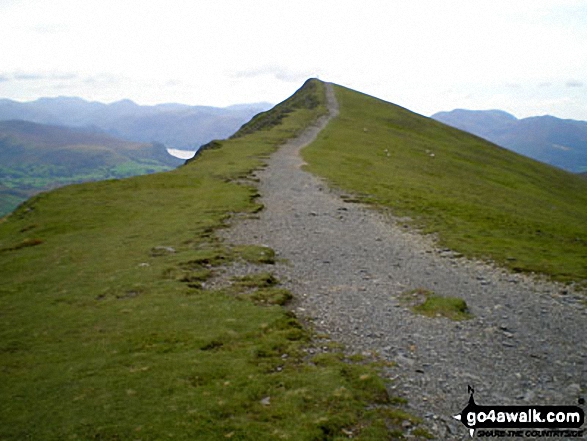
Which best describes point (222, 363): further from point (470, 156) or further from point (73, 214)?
point (470, 156)

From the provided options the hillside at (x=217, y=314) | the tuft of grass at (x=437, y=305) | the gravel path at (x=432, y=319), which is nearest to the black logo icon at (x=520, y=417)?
the gravel path at (x=432, y=319)

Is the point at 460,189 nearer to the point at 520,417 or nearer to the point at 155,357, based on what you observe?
the point at 520,417

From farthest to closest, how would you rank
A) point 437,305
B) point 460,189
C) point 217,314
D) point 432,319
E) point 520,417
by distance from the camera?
point 460,189 < point 437,305 < point 217,314 < point 432,319 < point 520,417

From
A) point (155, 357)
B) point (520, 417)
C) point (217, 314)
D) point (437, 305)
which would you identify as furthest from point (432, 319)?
point (155, 357)

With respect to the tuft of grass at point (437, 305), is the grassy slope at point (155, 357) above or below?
below

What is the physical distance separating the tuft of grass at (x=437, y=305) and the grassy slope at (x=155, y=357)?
572 centimetres

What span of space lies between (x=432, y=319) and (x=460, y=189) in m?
43.9

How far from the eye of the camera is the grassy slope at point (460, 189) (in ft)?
100

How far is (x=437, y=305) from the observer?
19625 mm

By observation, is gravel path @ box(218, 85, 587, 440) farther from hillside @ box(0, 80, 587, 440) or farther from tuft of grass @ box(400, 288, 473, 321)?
tuft of grass @ box(400, 288, 473, 321)

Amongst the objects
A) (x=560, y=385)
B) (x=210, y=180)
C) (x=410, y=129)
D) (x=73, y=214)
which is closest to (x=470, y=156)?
(x=410, y=129)

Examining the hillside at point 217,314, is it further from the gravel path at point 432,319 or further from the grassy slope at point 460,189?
the grassy slope at point 460,189

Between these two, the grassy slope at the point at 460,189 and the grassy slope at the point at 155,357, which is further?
the grassy slope at the point at 460,189

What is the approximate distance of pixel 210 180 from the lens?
174 ft
